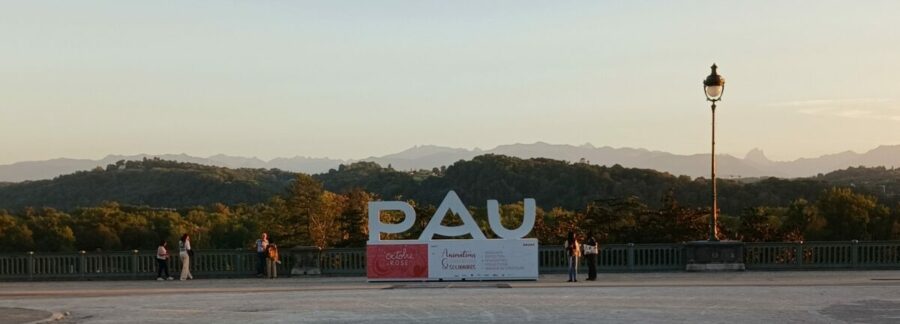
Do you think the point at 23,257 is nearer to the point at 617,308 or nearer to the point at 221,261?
the point at 221,261

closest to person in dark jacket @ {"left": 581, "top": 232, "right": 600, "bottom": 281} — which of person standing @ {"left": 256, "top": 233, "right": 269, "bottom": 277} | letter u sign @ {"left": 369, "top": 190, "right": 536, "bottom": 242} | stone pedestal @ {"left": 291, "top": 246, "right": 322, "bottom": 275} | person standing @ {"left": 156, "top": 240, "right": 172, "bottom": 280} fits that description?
letter u sign @ {"left": 369, "top": 190, "right": 536, "bottom": 242}

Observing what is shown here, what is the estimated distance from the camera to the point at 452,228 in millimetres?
27156

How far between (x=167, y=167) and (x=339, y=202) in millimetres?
80009

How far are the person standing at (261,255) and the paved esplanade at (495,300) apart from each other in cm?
98

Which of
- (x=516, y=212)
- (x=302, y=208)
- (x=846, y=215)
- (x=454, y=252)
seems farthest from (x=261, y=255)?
(x=846, y=215)

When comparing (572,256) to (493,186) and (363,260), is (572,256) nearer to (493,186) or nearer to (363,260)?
(363,260)

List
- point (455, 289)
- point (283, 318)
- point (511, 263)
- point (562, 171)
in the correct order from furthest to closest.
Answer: point (562, 171) < point (511, 263) < point (455, 289) < point (283, 318)

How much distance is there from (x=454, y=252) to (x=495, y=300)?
22.6ft

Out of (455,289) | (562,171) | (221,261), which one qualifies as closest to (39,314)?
(455,289)

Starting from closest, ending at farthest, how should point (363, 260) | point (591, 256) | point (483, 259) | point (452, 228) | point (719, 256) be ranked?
point (591, 256), point (483, 259), point (452, 228), point (719, 256), point (363, 260)

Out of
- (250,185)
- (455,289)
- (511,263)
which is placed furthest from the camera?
(250,185)

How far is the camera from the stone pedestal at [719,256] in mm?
27922

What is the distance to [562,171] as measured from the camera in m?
91.4

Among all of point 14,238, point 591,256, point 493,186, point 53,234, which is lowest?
point 14,238
